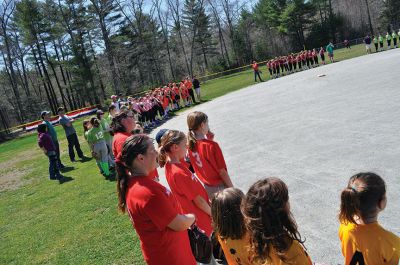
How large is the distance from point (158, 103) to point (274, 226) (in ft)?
66.9

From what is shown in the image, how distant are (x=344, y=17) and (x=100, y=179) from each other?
242 ft

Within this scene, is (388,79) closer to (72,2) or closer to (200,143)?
(200,143)

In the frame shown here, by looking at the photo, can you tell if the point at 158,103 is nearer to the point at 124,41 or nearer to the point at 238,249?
the point at 238,249

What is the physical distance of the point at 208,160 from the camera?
4.98 metres

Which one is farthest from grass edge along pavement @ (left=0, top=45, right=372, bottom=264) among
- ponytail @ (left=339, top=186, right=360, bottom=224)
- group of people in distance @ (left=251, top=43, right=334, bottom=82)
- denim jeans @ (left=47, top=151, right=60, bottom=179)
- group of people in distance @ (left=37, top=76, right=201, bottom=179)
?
group of people in distance @ (left=251, top=43, right=334, bottom=82)

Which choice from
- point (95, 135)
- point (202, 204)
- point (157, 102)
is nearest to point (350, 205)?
point (202, 204)

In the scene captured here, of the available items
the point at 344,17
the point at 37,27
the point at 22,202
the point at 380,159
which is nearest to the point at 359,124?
the point at 380,159

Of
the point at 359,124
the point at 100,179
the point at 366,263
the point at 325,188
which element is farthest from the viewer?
the point at 100,179

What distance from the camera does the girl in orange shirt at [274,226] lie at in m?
2.67

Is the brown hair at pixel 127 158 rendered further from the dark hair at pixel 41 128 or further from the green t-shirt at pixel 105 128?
the dark hair at pixel 41 128

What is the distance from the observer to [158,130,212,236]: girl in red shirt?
4.19m

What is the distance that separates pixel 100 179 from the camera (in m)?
12.3

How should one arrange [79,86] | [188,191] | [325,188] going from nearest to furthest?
1. [188,191]
2. [325,188]
3. [79,86]

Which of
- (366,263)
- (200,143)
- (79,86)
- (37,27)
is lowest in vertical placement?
(366,263)
